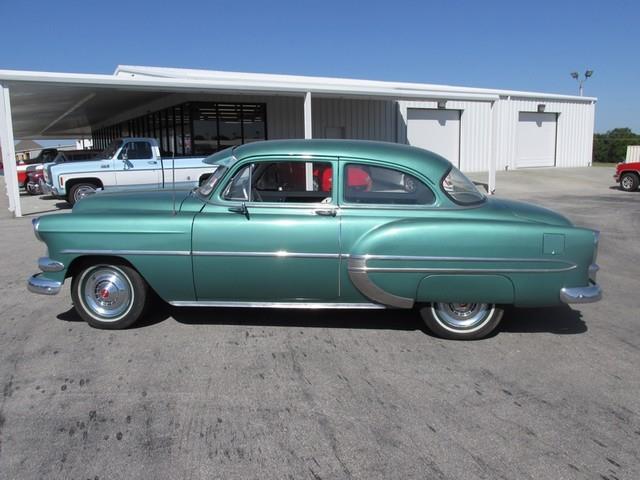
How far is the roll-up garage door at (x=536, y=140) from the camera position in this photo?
26281mm

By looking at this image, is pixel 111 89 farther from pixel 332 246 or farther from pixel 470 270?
pixel 470 270

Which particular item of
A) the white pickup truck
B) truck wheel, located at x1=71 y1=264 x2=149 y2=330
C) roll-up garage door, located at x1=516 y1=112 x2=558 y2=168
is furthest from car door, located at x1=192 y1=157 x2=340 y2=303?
roll-up garage door, located at x1=516 y1=112 x2=558 y2=168

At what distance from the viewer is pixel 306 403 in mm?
3525

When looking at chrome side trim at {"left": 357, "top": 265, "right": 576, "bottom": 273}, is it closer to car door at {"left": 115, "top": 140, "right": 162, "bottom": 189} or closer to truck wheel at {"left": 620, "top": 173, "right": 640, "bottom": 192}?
car door at {"left": 115, "top": 140, "right": 162, "bottom": 189}

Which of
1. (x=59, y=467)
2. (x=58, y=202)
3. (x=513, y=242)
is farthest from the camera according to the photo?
(x=58, y=202)

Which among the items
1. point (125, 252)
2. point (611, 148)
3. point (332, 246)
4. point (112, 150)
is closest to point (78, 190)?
point (112, 150)

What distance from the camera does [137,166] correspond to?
13.8 m

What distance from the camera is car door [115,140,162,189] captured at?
1371 centimetres

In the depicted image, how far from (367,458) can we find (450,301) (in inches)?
70.8

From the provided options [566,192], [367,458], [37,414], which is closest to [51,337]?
[37,414]

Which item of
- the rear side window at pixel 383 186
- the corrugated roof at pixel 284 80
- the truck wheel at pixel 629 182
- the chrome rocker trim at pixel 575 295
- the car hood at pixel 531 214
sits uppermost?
the corrugated roof at pixel 284 80

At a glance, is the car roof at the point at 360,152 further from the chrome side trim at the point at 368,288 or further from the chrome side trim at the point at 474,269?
the chrome side trim at the point at 368,288

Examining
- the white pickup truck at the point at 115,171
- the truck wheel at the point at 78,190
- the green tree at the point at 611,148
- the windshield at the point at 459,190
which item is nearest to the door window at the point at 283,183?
the windshield at the point at 459,190

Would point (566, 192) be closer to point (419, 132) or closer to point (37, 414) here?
point (419, 132)
